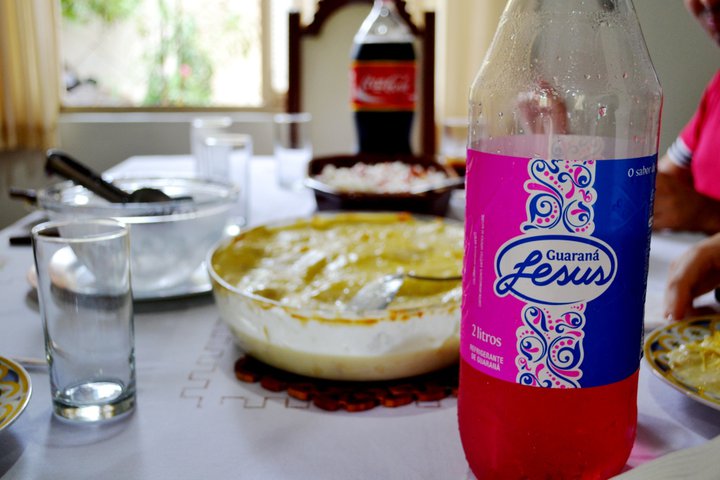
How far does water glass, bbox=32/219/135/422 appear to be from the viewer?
1.96ft

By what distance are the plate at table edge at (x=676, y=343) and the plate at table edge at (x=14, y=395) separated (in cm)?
52

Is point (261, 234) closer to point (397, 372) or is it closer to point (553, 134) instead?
point (397, 372)

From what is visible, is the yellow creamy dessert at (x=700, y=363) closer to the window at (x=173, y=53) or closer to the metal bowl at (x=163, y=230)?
the metal bowl at (x=163, y=230)

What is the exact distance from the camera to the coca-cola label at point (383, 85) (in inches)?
64.1

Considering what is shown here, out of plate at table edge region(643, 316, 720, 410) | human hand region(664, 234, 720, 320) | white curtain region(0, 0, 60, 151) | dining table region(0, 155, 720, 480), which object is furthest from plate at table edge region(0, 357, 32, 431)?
white curtain region(0, 0, 60, 151)

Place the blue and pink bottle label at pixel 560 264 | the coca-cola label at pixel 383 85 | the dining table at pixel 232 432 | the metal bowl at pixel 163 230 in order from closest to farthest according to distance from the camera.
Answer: the blue and pink bottle label at pixel 560 264 < the dining table at pixel 232 432 < the metal bowl at pixel 163 230 < the coca-cola label at pixel 383 85

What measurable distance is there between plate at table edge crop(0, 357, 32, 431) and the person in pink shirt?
0.87 meters

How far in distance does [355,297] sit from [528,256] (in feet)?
1.03

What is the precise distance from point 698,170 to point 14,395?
4.62ft

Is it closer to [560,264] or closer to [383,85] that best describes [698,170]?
[383,85]

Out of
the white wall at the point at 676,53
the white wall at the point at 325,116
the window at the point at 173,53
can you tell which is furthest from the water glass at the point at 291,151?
the window at the point at 173,53

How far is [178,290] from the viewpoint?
0.90 meters

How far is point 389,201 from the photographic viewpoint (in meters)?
1.24

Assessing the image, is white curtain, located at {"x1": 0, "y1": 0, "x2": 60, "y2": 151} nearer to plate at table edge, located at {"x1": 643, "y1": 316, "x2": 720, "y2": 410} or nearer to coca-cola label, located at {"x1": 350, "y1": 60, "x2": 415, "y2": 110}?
coca-cola label, located at {"x1": 350, "y1": 60, "x2": 415, "y2": 110}
